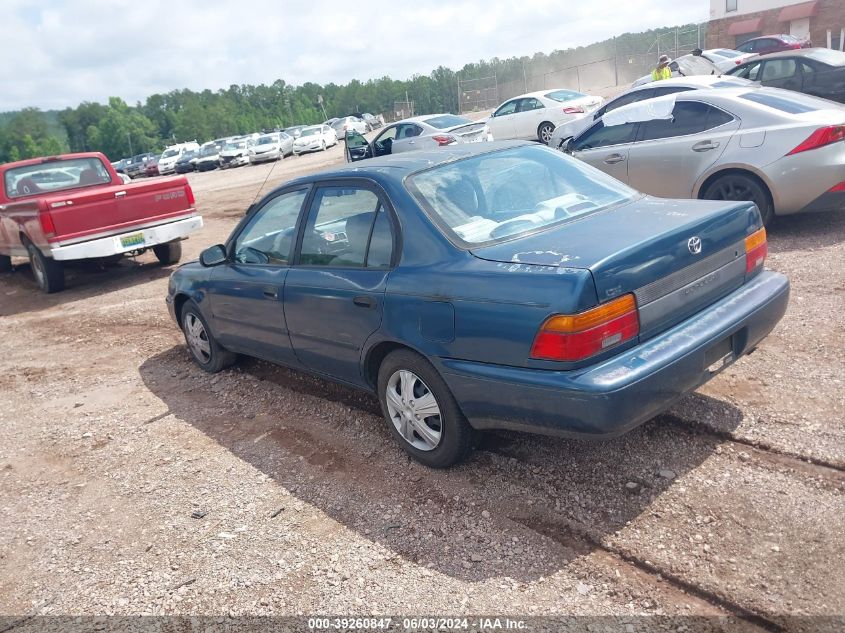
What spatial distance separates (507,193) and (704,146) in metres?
4.30

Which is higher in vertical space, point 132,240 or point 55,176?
point 55,176

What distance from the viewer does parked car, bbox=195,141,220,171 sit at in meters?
39.4

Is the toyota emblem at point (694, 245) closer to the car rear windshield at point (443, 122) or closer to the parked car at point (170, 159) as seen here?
the car rear windshield at point (443, 122)

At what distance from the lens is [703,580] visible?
280 centimetres

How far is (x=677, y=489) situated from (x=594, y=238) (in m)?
1.28

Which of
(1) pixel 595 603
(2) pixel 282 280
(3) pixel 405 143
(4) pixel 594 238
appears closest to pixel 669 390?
(4) pixel 594 238

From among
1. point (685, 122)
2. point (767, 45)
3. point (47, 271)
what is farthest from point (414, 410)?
point (767, 45)

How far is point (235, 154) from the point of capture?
3850cm

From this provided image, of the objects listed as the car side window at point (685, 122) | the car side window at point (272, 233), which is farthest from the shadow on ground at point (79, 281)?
the car side window at point (685, 122)

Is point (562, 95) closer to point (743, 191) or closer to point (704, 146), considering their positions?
point (704, 146)

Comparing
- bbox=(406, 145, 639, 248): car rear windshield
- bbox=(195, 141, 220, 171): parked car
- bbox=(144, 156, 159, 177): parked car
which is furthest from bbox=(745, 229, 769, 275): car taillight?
bbox=(144, 156, 159, 177): parked car

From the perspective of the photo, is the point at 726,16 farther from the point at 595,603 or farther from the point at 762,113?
the point at 595,603

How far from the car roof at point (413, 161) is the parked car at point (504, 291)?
0.6 inches

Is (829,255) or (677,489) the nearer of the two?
(677,489)
